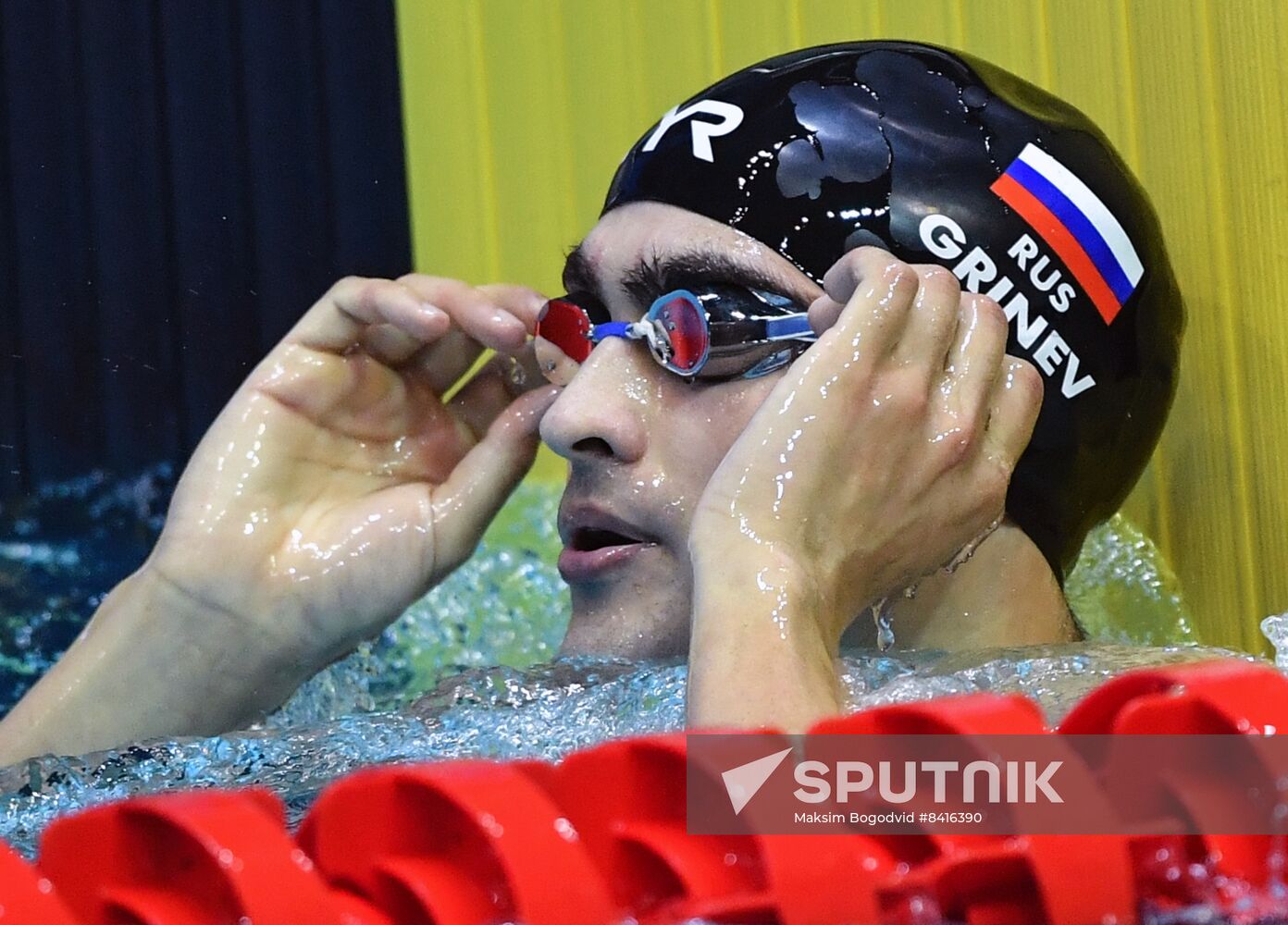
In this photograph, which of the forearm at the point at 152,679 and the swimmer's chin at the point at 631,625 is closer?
the swimmer's chin at the point at 631,625

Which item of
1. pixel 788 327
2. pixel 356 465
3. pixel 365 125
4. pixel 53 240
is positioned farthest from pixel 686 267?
pixel 53 240

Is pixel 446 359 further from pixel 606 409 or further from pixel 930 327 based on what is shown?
pixel 930 327

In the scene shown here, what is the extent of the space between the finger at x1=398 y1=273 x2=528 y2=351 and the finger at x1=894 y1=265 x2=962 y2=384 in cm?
56

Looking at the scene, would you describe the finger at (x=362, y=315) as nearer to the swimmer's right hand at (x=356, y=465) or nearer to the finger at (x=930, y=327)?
the swimmer's right hand at (x=356, y=465)

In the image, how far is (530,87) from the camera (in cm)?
285

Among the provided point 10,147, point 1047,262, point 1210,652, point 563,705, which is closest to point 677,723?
point 563,705

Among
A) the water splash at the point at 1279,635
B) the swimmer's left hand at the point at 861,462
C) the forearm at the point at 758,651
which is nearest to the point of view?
the forearm at the point at 758,651

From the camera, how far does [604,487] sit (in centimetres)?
162

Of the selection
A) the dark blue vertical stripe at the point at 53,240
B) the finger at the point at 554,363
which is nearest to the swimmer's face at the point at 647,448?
the finger at the point at 554,363

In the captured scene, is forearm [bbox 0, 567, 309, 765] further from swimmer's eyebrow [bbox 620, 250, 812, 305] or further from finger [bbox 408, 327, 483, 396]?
swimmer's eyebrow [bbox 620, 250, 812, 305]

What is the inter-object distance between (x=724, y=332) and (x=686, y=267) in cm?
9

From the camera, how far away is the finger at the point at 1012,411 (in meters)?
1.53

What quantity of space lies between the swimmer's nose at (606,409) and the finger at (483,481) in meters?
0.26

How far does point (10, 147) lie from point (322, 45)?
2.09 ft
